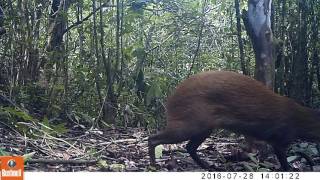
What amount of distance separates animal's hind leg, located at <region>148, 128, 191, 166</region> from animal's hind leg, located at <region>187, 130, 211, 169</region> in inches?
1.6

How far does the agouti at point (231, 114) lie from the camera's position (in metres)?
3.04

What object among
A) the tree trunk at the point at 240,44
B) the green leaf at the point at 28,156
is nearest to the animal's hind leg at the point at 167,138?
the tree trunk at the point at 240,44

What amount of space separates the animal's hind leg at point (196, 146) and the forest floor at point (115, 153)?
0.02m

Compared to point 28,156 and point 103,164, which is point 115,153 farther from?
point 28,156

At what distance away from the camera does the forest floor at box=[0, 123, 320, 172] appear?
3.04m

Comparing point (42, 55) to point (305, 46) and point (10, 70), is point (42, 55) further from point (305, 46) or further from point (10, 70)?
point (305, 46)

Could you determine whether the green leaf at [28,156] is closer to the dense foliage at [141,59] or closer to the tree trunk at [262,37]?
the dense foliage at [141,59]

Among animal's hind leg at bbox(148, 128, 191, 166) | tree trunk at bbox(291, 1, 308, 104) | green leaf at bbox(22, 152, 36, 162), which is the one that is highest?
tree trunk at bbox(291, 1, 308, 104)

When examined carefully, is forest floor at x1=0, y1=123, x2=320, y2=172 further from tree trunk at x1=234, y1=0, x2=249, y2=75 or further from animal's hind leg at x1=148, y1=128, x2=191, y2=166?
tree trunk at x1=234, y1=0, x2=249, y2=75

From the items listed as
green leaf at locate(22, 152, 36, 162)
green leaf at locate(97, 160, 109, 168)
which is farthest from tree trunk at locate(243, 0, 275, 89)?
green leaf at locate(22, 152, 36, 162)

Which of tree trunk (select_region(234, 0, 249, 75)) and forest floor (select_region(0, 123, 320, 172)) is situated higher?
tree trunk (select_region(234, 0, 249, 75))

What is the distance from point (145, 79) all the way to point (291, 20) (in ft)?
2.14

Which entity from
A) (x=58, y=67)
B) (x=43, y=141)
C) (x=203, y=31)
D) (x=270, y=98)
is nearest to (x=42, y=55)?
(x=58, y=67)

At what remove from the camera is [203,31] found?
3.11m
